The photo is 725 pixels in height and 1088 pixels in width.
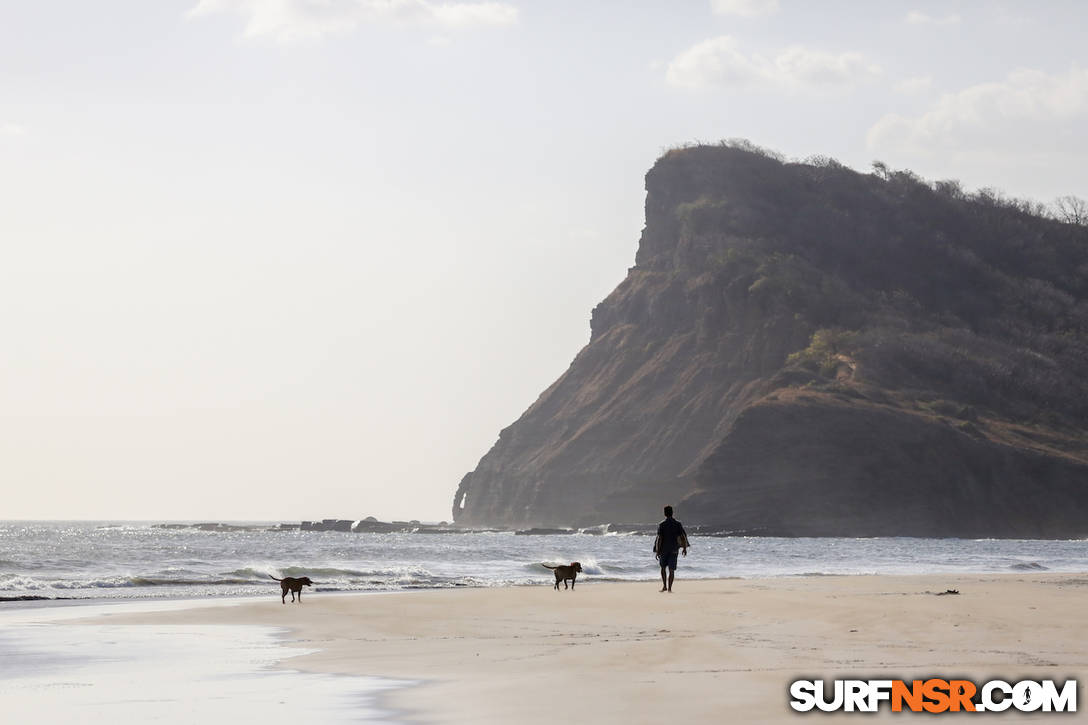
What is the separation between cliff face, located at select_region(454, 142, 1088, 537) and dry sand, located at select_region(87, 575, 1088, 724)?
111 metres

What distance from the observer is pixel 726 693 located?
1101cm

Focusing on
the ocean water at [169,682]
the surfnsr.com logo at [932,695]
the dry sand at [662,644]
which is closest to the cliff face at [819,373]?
the dry sand at [662,644]

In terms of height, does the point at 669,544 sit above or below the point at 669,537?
below

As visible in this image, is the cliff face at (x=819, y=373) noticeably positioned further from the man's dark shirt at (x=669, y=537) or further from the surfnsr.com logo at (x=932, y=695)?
the surfnsr.com logo at (x=932, y=695)

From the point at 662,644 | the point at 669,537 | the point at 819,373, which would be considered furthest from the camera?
the point at 819,373

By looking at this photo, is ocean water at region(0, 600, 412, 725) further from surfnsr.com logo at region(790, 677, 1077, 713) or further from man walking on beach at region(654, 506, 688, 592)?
man walking on beach at region(654, 506, 688, 592)

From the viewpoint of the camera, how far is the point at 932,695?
10.9m

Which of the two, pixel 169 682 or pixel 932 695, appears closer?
pixel 932 695

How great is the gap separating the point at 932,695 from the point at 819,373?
149991mm

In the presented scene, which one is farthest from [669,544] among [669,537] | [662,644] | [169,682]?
[169,682]

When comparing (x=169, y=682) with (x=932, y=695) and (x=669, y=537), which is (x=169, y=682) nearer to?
(x=932, y=695)

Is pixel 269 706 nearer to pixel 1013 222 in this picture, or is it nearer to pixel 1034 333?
pixel 1034 333

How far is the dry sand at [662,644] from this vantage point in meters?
10.9

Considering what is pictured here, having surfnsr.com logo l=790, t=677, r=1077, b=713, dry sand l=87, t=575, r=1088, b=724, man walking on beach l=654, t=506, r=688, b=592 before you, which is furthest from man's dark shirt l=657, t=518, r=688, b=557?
surfnsr.com logo l=790, t=677, r=1077, b=713
